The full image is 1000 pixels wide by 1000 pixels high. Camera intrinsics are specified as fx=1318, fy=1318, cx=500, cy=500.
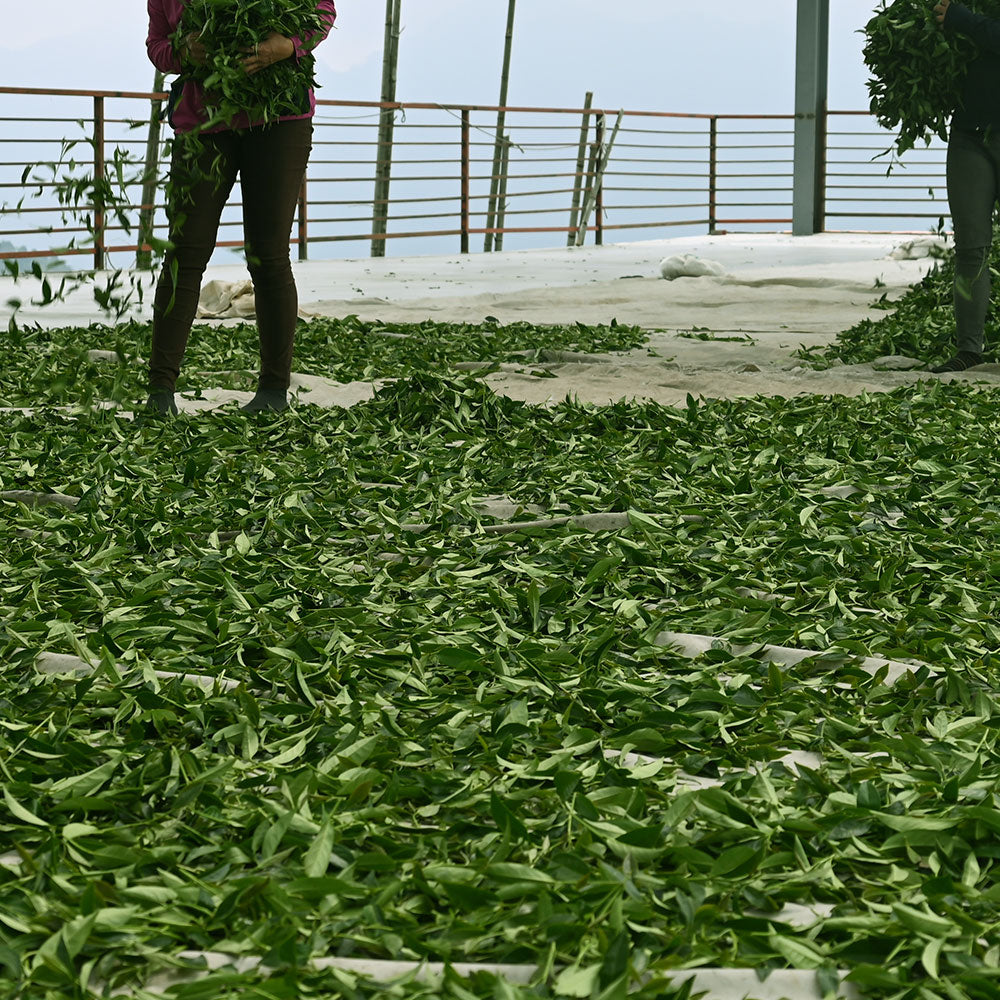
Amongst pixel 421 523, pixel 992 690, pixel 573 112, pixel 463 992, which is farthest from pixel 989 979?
pixel 573 112

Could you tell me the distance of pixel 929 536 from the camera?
2.32 metres

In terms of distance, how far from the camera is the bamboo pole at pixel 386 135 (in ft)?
33.3

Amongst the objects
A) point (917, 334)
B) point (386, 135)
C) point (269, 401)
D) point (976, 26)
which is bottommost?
point (269, 401)

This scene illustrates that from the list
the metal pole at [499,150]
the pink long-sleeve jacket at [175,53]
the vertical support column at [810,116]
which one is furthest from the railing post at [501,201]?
the pink long-sleeve jacket at [175,53]

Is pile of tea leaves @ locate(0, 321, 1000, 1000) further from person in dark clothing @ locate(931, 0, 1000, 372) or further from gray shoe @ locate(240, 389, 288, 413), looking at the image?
person in dark clothing @ locate(931, 0, 1000, 372)

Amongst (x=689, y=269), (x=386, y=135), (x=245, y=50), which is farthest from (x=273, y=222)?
(x=386, y=135)

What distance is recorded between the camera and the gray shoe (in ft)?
11.4

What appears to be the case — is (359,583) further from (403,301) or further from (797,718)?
(403,301)

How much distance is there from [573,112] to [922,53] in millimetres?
8670

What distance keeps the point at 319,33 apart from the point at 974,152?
2.12 metres

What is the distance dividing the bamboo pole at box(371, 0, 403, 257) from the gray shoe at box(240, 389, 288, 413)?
691 cm

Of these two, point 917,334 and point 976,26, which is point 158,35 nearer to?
point 976,26

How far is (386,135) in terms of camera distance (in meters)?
10.9

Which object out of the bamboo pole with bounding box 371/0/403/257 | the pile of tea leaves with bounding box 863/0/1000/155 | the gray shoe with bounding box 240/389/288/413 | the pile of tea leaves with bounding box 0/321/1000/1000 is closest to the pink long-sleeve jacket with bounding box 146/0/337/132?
the gray shoe with bounding box 240/389/288/413
